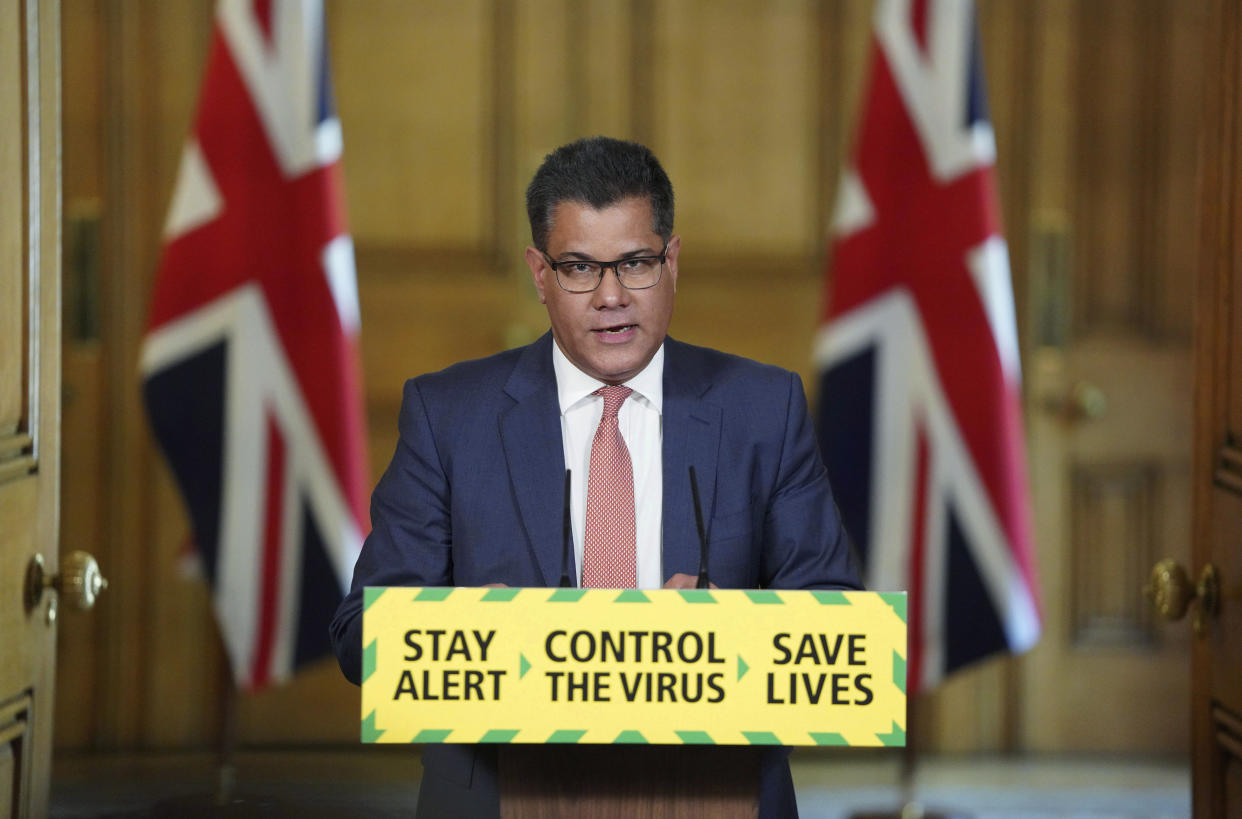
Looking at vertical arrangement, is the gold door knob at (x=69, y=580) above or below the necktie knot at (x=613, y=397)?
below

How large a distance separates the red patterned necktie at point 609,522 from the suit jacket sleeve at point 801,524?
18 cm

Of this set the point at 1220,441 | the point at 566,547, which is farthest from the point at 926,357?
the point at 566,547

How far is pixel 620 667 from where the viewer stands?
3.59ft

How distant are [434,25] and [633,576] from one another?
2149mm

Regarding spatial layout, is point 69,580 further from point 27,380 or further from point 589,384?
point 589,384

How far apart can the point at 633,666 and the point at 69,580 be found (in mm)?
901

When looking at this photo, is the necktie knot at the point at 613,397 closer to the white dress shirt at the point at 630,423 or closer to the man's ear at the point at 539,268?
the white dress shirt at the point at 630,423

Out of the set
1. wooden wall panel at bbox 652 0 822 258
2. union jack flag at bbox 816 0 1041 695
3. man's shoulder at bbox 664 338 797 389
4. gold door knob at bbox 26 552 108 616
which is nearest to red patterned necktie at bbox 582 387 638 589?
man's shoulder at bbox 664 338 797 389

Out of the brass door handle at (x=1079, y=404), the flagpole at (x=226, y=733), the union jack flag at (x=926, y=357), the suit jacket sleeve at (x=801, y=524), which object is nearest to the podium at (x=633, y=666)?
the suit jacket sleeve at (x=801, y=524)

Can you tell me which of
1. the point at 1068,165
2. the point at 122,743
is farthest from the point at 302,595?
the point at 1068,165

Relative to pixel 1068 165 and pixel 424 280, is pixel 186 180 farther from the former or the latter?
pixel 1068 165

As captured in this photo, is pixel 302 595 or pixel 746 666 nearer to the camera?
pixel 746 666

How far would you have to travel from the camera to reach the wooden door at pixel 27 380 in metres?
1.62

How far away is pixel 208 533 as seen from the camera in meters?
2.98
